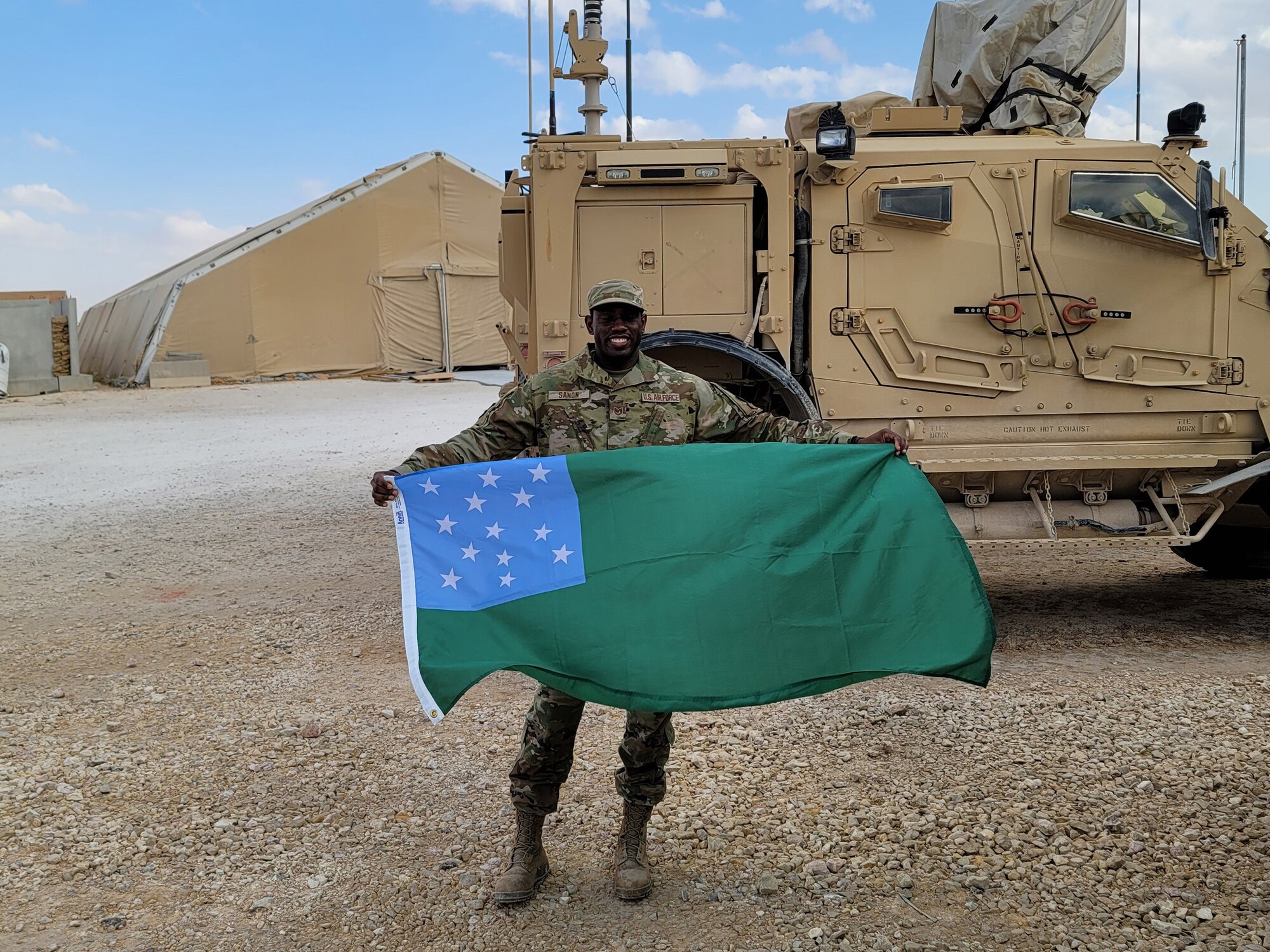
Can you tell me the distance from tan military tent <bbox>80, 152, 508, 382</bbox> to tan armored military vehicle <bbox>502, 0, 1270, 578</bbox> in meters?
19.2

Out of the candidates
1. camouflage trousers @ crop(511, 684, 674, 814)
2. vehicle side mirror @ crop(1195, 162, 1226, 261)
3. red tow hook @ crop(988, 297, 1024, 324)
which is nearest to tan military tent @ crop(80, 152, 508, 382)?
red tow hook @ crop(988, 297, 1024, 324)

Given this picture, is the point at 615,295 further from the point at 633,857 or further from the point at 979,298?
the point at 979,298

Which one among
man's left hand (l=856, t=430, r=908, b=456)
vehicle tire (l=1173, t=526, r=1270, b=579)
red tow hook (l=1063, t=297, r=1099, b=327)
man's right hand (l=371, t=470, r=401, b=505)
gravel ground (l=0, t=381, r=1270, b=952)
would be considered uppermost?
red tow hook (l=1063, t=297, r=1099, b=327)

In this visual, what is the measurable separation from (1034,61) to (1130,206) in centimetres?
156

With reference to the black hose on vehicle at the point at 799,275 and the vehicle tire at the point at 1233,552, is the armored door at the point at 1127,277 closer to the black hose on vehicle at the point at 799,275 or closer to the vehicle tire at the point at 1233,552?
the black hose on vehicle at the point at 799,275

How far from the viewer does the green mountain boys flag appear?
3.40 metres

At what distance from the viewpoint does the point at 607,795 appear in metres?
4.32

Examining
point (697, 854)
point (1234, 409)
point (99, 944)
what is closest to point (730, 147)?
point (1234, 409)

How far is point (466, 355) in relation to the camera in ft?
87.7

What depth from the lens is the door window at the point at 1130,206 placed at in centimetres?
667

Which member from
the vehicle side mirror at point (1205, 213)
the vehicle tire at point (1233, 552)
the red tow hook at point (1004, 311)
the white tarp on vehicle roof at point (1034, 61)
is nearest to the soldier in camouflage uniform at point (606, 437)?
the red tow hook at point (1004, 311)

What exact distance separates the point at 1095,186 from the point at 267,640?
17.5ft

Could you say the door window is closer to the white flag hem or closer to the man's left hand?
the man's left hand

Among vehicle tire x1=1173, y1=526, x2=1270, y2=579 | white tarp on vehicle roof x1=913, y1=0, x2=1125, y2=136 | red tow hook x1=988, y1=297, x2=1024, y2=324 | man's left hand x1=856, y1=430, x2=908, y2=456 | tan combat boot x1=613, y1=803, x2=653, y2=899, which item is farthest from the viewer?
vehicle tire x1=1173, y1=526, x2=1270, y2=579
